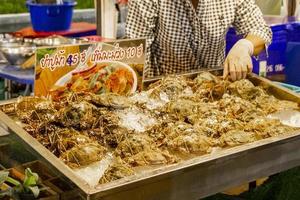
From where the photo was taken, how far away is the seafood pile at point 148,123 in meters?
2.01

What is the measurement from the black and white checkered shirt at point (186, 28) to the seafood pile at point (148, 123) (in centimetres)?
62

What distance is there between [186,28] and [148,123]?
3.68 ft

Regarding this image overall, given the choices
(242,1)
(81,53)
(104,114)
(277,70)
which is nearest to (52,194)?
(104,114)

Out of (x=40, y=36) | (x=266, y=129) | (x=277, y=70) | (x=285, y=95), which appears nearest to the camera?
(x=266, y=129)

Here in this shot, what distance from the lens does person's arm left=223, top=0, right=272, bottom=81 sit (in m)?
2.85

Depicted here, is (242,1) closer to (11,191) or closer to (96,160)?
(96,160)

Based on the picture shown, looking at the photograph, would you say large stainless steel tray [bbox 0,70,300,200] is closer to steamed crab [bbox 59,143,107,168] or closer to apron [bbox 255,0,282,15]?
steamed crab [bbox 59,143,107,168]

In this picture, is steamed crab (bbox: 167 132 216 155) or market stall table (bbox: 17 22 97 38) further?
market stall table (bbox: 17 22 97 38)

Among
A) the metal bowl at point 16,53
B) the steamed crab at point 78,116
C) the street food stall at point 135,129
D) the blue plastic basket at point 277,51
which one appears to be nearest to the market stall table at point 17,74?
the metal bowl at point 16,53

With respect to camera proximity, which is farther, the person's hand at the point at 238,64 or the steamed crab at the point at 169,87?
the person's hand at the point at 238,64

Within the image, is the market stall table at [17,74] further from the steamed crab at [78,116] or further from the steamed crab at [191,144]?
the steamed crab at [191,144]

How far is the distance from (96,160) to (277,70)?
108 inches

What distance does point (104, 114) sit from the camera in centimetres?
228

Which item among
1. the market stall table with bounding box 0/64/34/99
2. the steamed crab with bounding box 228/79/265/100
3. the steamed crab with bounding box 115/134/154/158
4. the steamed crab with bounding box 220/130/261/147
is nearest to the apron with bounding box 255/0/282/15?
the market stall table with bounding box 0/64/34/99
